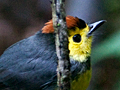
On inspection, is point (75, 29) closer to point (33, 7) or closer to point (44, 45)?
point (44, 45)

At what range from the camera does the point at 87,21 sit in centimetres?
302

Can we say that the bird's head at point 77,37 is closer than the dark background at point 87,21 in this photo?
Yes

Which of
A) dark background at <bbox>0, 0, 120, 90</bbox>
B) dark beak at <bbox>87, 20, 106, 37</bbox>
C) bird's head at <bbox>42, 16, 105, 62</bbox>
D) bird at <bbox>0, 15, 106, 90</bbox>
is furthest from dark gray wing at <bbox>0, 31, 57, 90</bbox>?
dark background at <bbox>0, 0, 120, 90</bbox>

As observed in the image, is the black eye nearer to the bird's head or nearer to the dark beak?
the bird's head

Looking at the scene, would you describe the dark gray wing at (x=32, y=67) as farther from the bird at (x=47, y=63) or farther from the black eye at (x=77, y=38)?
the black eye at (x=77, y=38)

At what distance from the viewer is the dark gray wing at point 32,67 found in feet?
6.88

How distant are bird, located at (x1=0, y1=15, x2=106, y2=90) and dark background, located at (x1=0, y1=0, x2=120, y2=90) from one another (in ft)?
0.81

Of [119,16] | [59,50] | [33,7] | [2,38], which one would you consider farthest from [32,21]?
[59,50]

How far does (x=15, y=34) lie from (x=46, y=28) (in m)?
2.17

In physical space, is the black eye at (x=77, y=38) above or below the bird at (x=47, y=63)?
above

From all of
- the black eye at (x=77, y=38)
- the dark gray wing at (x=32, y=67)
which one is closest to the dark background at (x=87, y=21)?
the black eye at (x=77, y=38)

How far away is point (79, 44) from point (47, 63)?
331mm

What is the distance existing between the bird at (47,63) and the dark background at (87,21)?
0.81ft

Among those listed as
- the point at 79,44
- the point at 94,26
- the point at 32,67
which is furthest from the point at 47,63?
the point at 94,26
